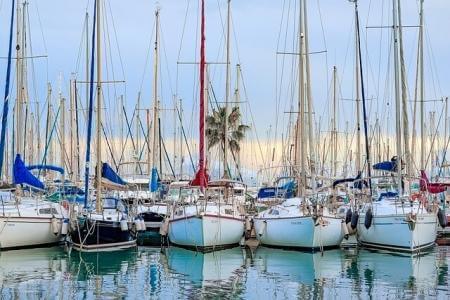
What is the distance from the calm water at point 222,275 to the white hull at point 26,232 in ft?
1.55

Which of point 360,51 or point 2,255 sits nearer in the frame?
point 2,255

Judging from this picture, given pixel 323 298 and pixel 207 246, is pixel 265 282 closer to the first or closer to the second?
pixel 323 298

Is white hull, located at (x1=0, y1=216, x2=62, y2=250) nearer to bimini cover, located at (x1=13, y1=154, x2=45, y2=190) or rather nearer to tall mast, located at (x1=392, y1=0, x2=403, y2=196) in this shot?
bimini cover, located at (x1=13, y1=154, x2=45, y2=190)

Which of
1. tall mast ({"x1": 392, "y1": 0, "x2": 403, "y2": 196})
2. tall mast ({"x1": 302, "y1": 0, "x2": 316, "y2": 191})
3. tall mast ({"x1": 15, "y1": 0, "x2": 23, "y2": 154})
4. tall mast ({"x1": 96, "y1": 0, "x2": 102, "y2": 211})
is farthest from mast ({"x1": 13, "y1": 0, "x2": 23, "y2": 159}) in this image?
tall mast ({"x1": 392, "y1": 0, "x2": 403, "y2": 196})

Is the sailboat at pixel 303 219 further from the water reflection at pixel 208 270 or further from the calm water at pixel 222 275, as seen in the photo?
the water reflection at pixel 208 270

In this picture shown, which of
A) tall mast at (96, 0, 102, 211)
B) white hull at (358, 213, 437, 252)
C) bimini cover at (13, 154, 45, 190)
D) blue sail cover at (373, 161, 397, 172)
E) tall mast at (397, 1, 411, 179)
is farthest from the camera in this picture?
blue sail cover at (373, 161, 397, 172)

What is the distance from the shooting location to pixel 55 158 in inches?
2405

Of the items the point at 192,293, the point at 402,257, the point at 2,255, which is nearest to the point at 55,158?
the point at 2,255

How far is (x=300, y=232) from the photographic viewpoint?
3291 centimetres

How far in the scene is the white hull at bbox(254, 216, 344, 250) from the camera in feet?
107

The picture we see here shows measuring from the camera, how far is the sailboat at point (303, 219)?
107ft

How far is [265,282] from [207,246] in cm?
888

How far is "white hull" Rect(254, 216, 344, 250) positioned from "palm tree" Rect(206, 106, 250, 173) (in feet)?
96.8

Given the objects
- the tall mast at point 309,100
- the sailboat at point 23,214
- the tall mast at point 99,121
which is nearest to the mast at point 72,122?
the sailboat at point 23,214
